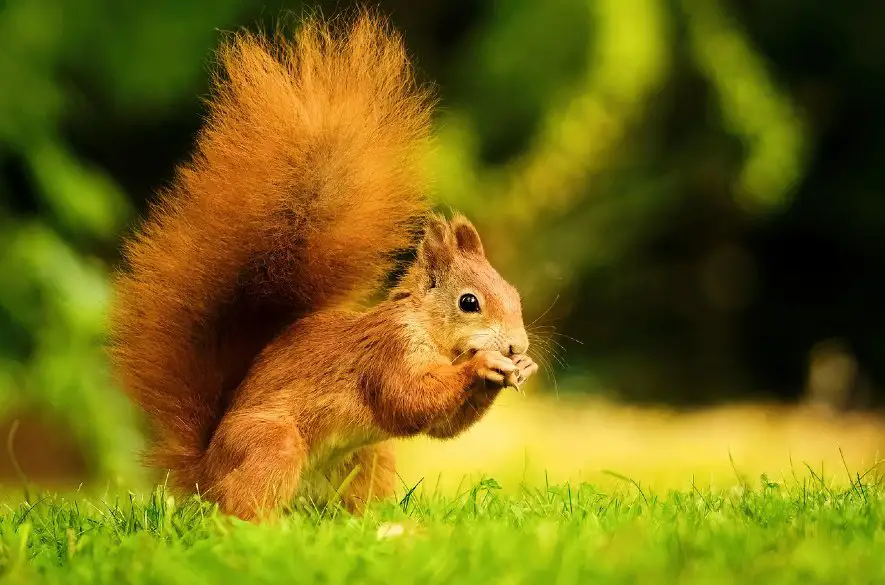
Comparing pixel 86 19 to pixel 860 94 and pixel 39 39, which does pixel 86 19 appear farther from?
pixel 860 94

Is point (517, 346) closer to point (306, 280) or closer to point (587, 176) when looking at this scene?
point (306, 280)

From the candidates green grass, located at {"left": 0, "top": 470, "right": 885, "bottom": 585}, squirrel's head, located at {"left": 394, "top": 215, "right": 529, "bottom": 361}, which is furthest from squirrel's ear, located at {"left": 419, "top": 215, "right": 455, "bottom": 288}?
green grass, located at {"left": 0, "top": 470, "right": 885, "bottom": 585}

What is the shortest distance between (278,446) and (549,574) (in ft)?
2.65

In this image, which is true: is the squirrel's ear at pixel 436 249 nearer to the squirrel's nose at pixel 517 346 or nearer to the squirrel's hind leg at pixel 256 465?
the squirrel's nose at pixel 517 346

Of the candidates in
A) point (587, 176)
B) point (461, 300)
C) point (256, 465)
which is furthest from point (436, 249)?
point (587, 176)

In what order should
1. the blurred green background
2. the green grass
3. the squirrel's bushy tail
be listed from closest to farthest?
the green grass < the squirrel's bushy tail < the blurred green background

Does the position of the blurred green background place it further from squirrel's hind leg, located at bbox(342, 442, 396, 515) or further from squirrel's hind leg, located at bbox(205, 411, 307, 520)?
squirrel's hind leg, located at bbox(205, 411, 307, 520)

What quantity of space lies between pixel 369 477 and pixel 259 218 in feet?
2.16

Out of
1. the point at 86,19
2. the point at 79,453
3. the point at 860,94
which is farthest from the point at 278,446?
the point at 860,94

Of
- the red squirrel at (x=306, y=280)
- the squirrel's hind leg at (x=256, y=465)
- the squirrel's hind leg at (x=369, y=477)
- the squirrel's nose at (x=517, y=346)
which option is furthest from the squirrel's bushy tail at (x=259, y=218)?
the squirrel's nose at (x=517, y=346)

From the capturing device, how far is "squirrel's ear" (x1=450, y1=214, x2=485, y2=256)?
9.60 ft

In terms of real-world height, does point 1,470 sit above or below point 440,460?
below

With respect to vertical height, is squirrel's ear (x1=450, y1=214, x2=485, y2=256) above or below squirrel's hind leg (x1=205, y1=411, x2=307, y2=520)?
above

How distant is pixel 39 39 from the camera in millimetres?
4918
